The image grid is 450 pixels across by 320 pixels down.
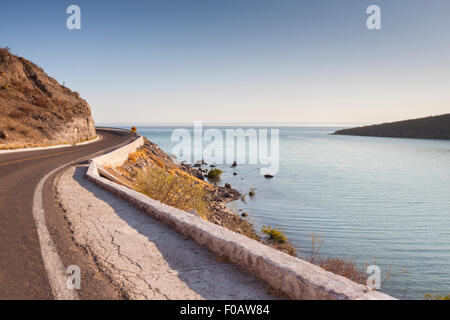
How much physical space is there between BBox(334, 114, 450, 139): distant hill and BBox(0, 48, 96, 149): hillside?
491ft

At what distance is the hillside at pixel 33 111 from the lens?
23.9m

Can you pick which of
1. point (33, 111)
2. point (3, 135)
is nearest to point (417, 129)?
point (33, 111)

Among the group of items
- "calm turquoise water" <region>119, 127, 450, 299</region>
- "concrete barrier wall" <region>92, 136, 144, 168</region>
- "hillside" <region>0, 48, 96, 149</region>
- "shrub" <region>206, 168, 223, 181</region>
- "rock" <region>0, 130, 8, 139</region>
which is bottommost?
"calm turquoise water" <region>119, 127, 450, 299</region>

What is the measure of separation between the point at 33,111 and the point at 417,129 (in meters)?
161

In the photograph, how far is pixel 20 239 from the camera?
409 cm

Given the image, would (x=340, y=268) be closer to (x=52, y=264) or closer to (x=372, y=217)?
(x=52, y=264)

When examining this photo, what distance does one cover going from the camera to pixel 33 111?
95.8 feet

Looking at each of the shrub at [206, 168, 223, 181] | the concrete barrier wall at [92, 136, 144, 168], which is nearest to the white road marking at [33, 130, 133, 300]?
the concrete barrier wall at [92, 136, 144, 168]

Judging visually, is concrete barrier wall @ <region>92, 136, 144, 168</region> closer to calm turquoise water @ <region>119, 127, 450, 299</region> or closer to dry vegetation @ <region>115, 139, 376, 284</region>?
dry vegetation @ <region>115, 139, 376, 284</region>

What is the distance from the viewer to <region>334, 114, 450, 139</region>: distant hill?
12462cm

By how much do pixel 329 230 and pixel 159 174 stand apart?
11530 millimetres

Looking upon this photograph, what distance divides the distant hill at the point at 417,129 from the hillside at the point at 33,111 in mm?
149780
